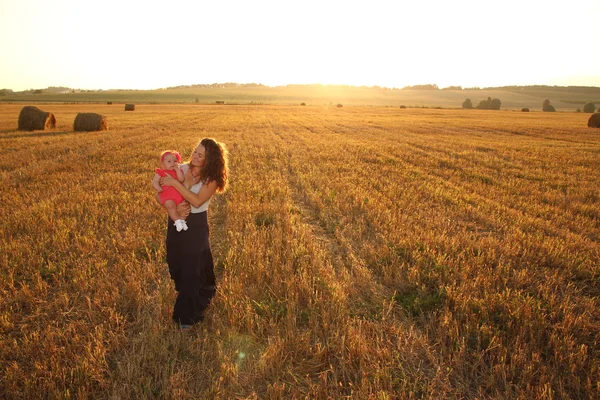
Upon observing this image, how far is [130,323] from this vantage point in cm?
356

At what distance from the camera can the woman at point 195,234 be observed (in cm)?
344

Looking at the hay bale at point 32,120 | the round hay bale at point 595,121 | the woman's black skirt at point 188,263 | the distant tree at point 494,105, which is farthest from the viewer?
the distant tree at point 494,105

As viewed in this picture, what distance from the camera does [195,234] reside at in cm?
359

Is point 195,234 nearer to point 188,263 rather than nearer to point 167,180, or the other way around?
point 188,263

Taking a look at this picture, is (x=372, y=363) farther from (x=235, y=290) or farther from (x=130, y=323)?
(x=130, y=323)

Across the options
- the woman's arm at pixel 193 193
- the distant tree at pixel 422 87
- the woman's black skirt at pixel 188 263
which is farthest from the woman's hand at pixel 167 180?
the distant tree at pixel 422 87

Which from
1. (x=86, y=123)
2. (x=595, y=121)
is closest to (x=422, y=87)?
(x=595, y=121)

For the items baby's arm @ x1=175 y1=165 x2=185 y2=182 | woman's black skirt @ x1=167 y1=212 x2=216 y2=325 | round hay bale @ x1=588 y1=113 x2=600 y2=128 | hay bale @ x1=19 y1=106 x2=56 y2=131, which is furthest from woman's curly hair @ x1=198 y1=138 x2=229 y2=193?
round hay bale @ x1=588 y1=113 x2=600 y2=128

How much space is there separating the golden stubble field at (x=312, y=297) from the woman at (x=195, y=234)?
24 centimetres

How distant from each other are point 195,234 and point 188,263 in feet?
1.03

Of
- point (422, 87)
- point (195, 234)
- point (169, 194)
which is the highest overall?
point (422, 87)

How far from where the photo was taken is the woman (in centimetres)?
344

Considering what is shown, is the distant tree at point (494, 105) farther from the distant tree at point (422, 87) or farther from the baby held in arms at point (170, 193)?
the distant tree at point (422, 87)

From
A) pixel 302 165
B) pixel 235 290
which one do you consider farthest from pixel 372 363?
pixel 302 165
